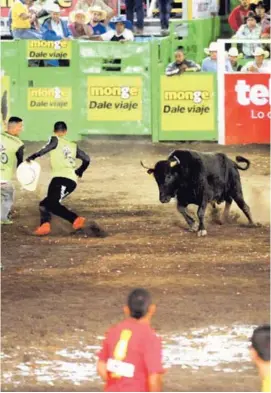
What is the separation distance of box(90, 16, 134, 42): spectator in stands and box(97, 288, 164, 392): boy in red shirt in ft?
51.2

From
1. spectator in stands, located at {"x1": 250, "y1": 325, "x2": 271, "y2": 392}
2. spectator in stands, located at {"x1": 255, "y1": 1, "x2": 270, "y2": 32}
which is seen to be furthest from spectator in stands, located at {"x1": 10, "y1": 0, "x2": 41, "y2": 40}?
spectator in stands, located at {"x1": 250, "y1": 325, "x2": 271, "y2": 392}

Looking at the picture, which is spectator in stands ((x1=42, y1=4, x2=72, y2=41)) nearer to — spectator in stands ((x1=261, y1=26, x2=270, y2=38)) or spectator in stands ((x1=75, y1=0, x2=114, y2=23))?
spectator in stands ((x1=75, y1=0, x2=114, y2=23))

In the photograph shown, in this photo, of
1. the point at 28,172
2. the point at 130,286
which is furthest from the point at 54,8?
the point at 130,286

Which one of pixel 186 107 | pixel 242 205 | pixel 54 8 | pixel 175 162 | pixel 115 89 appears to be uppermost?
pixel 54 8

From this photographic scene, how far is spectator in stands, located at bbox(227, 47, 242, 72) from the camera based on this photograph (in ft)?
72.0

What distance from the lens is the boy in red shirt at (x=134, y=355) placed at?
23.7ft

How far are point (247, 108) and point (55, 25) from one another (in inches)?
155

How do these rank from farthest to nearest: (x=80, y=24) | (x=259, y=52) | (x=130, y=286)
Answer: (x=80, y=24), (x=259, y=52), (x=130, y=286)

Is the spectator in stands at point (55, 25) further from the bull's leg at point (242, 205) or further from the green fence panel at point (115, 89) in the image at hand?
the bull's leg at point (242, 205)

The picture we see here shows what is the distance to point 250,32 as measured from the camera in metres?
22.9

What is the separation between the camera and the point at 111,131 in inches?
878

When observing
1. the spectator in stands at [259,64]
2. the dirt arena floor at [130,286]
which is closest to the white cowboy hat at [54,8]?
the spectator in stands at [259,64]

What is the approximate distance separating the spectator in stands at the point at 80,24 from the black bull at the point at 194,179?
8478 mm

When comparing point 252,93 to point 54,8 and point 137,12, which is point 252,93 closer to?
point 137,12
